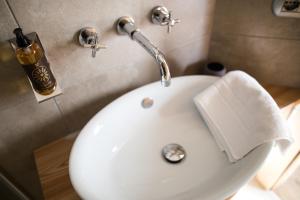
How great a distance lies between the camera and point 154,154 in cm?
68

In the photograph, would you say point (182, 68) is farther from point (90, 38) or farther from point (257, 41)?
point (90, 38)

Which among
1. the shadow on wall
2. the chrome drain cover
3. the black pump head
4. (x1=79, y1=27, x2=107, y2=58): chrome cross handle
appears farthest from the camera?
the shadow on wall

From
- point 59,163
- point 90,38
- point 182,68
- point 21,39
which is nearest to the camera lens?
point 21,39

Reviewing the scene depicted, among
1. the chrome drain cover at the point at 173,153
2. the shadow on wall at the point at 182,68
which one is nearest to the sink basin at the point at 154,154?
the chrome drain cover at the point at 173,153

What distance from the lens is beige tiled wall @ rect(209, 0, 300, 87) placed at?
0.70 m

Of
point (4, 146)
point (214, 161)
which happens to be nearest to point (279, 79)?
point (214, 161)

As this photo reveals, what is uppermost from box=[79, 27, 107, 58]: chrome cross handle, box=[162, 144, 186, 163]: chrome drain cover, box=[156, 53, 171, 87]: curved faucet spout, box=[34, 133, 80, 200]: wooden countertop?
box=[79, 27, 107, 58]: chrome cross handle

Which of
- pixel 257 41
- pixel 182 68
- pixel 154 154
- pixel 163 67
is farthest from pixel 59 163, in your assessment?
pixel 257 41

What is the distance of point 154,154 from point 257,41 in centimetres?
51

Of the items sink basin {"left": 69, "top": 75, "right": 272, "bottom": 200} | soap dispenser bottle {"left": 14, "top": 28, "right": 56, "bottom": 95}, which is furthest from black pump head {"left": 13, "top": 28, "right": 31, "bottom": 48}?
sink basin {"left": 69, "top": 75, "right": 272, "bottom": 200}

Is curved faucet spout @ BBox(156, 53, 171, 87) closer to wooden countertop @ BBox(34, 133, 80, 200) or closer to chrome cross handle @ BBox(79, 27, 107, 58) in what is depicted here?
chrome cross handle @ BBox(79, 27, 107, 58)

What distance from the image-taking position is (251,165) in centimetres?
54

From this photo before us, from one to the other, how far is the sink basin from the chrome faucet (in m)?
0.19

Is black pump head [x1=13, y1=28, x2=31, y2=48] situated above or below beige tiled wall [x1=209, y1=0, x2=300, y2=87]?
above
